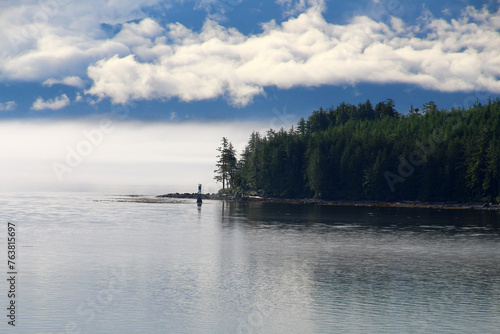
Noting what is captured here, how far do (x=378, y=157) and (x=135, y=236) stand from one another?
109631 mm

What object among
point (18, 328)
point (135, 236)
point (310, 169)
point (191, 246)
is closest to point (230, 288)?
point (18, 328)

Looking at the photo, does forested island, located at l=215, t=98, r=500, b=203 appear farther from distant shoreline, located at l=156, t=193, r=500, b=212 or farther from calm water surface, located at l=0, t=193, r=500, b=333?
calm water surface, located at l=0, t=193, r=500, b=333

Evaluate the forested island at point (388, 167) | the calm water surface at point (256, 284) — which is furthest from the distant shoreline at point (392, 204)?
the calm water surface at point (256, 284)

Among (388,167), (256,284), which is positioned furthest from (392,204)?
(256,284)

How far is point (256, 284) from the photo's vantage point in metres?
35.4

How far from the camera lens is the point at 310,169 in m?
175

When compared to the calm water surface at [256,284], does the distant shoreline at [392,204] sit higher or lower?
Result: higher

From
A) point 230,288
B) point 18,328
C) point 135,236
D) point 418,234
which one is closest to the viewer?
point 18,328

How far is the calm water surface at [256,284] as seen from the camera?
26.3 metres

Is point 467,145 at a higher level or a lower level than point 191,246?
higher

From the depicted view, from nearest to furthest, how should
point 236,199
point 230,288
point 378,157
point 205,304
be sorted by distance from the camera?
point 205,304 < point 230,288 < point 378,157 < point 236,199

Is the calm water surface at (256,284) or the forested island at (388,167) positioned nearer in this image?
the calm water surface at (256,284)

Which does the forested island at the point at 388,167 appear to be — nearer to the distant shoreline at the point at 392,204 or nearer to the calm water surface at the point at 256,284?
the distant shoreline at the point at 392,204

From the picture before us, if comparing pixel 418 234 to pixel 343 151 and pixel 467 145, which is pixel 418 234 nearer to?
pixel 467 145
